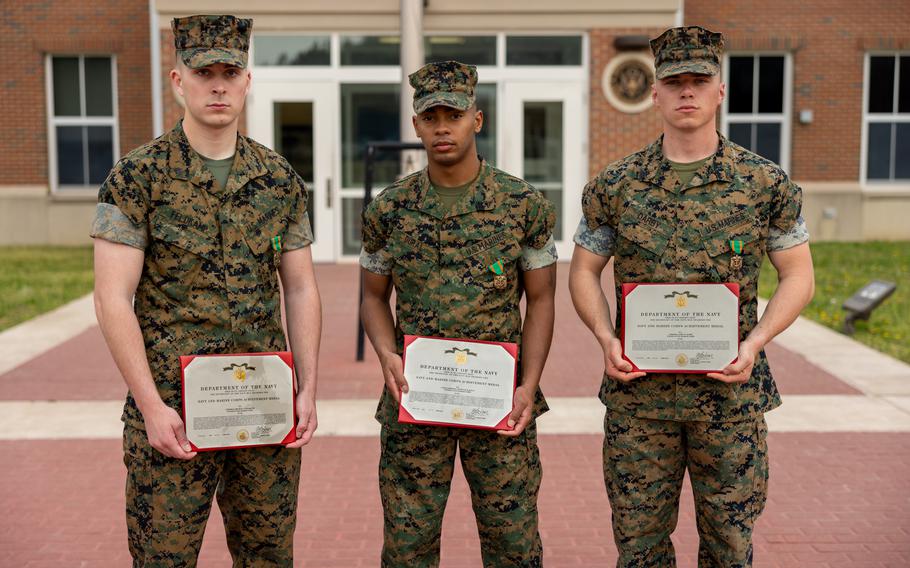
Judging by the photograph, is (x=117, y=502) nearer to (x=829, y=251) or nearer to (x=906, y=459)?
(x=906, y=459)

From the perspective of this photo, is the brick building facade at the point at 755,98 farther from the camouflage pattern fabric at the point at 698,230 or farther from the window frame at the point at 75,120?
the camouflage pattern fabric at the point at 698,230

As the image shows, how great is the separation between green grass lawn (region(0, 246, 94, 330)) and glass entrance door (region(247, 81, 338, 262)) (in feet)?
10.9

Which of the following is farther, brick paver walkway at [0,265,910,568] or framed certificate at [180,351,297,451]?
brick paver walkway at [0,265,910,568]

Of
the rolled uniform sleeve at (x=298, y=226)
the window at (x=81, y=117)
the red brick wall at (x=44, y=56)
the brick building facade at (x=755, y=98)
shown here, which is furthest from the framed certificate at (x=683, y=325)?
the window at (x=81, y=117)

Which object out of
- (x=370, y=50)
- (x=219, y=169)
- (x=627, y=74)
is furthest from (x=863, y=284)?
(x=219, y=169)

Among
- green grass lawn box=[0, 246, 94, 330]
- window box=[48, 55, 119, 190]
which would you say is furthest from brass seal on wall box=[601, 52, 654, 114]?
window box=[48, 55, 119, 190]

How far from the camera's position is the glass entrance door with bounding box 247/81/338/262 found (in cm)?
1541

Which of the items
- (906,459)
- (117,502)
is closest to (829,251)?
(906,459)

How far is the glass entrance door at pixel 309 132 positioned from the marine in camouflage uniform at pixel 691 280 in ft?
40.4

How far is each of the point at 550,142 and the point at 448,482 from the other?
42.0ft

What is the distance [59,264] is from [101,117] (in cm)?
367

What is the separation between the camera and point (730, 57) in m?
17.7

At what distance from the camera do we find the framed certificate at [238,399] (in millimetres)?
3002

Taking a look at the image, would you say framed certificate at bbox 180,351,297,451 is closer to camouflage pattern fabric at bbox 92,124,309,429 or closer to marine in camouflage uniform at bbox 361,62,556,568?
camouflage pattern fabric at bbox 92,124,309,429
